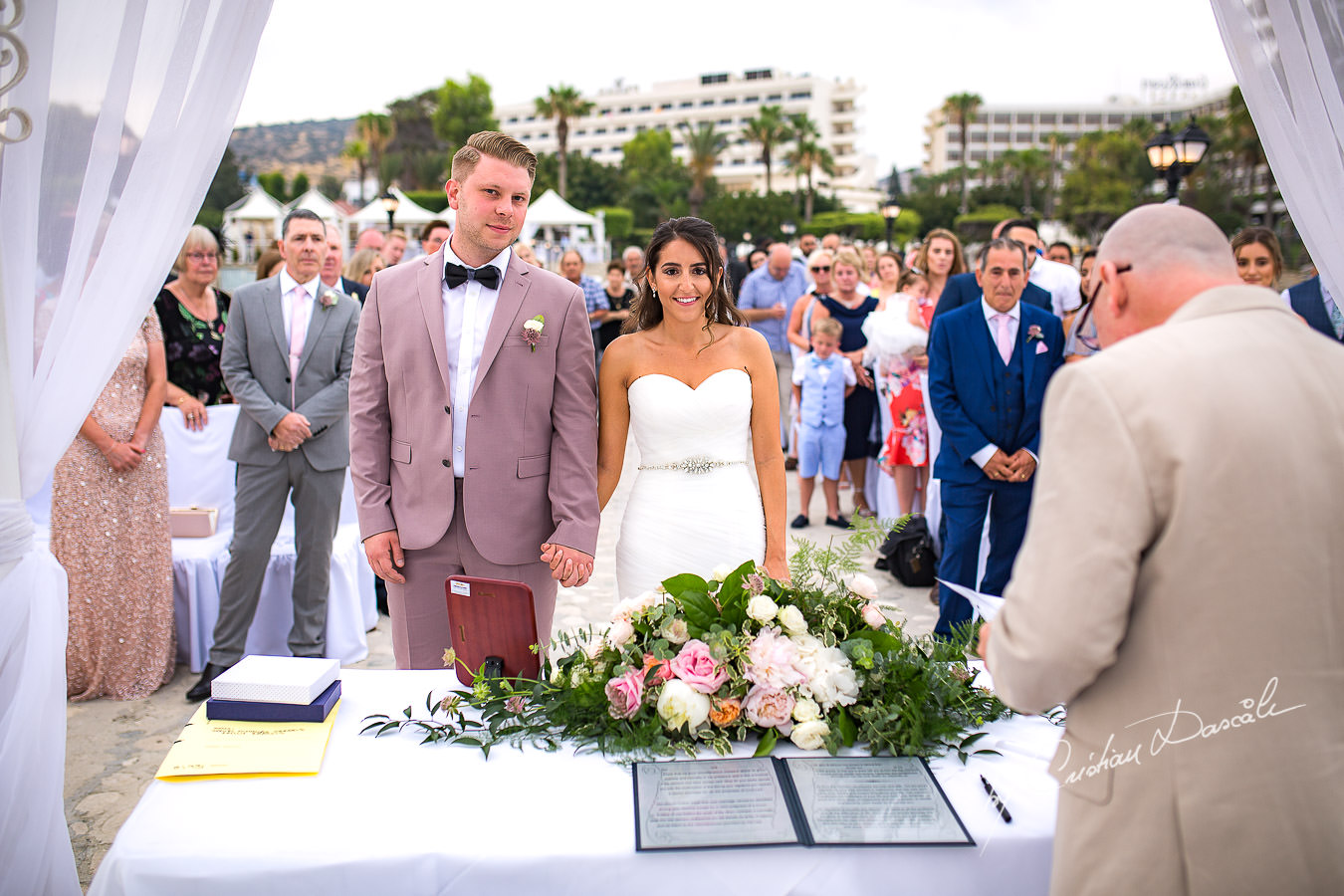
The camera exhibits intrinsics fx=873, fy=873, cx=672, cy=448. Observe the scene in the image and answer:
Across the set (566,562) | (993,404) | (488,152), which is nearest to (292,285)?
(488,152)

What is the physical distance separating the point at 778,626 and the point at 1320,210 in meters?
1.97

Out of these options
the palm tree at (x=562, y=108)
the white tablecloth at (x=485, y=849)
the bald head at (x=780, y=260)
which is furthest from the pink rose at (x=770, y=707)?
the palm tree at (x=562, y=108)

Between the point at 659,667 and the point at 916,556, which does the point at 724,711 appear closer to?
the point at 659,667

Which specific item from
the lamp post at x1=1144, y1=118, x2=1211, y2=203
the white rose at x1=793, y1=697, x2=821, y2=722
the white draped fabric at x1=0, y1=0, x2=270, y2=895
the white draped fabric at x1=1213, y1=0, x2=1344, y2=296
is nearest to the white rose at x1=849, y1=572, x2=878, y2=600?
the white rose at x1=793, y1=697, x2=821, y2=722

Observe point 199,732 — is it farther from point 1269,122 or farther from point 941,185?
point 941,185

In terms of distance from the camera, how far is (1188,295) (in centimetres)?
152

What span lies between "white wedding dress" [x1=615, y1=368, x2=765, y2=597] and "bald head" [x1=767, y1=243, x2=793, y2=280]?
5883 millimetres

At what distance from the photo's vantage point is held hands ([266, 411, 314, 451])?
4.23m

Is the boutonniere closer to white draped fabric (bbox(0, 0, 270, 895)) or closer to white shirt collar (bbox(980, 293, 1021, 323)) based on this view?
white draped fabric (bbox(0, 0, 270, 895))

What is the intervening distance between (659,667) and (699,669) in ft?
0.33

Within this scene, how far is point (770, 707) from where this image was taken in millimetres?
2016

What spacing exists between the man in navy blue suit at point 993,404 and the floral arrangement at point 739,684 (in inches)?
92.4

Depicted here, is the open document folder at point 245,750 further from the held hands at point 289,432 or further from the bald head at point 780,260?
the bald head at point 780,260

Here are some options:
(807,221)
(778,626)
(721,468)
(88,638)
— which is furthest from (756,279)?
(807,221)
